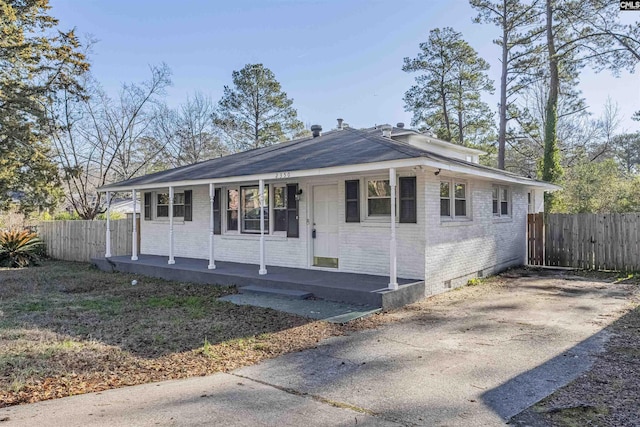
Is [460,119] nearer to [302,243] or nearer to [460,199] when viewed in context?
[460,199]

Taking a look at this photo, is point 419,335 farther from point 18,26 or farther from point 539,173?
point 18,26

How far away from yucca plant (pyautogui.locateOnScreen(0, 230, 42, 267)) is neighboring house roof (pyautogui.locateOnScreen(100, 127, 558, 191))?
175 inches

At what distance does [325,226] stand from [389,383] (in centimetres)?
627

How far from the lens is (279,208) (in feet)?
36.8

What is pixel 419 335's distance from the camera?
6098 millimetres

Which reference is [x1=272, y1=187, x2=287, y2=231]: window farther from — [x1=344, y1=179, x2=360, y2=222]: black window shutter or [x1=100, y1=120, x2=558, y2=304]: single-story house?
[x1=344, y1=179, x2=360, y2=222]: black window shutter

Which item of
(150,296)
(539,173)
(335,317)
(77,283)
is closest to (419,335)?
(335,317)

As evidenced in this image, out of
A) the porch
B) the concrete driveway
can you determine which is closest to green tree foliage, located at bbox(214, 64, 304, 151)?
the porch

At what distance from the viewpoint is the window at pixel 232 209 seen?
12094mm

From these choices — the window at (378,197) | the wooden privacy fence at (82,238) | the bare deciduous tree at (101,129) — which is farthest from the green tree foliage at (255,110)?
the window at (378,197)

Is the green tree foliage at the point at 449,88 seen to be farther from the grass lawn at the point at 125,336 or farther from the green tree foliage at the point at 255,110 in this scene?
the grass lawn at the point at 125,336

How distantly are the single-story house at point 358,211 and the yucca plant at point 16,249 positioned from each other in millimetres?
4858

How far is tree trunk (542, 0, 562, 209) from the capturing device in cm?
1869

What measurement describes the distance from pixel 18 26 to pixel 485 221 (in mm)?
18689
